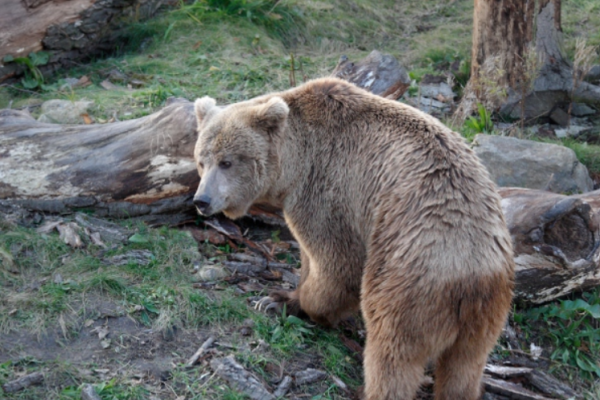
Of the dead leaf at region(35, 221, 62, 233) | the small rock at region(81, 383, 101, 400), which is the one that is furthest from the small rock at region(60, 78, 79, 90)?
the small rock at region(81, 383, 101, 400)

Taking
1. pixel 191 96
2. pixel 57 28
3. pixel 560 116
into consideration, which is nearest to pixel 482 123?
pixel 560 116

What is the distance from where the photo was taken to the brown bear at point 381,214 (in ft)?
13.5

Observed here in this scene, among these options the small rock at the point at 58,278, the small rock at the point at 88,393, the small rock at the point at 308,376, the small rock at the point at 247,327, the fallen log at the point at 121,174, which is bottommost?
the small rock at the point at 308,376

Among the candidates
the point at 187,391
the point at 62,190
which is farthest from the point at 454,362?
the point at 62,190

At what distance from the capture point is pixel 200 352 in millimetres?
4750

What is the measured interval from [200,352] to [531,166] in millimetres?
3990

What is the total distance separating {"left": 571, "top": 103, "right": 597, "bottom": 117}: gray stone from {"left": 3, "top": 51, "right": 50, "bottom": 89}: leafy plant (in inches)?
283

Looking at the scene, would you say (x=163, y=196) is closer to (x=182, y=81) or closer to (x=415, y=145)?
(x=415, y=145)

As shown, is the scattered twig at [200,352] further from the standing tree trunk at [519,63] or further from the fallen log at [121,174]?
the standing tree trunk at [519,63]

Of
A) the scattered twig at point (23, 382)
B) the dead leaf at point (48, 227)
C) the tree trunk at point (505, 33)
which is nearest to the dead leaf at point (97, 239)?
the dead leaf at point (48, 227)

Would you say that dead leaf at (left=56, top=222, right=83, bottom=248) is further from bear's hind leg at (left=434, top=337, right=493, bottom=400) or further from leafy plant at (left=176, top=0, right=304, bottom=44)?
leafy plant at (left=176, top=0, right=304, bottom=44)

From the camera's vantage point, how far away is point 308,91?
17.0ft

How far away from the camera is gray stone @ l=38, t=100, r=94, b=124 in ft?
24.4

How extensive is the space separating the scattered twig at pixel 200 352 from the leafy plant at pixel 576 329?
8.93 feet
